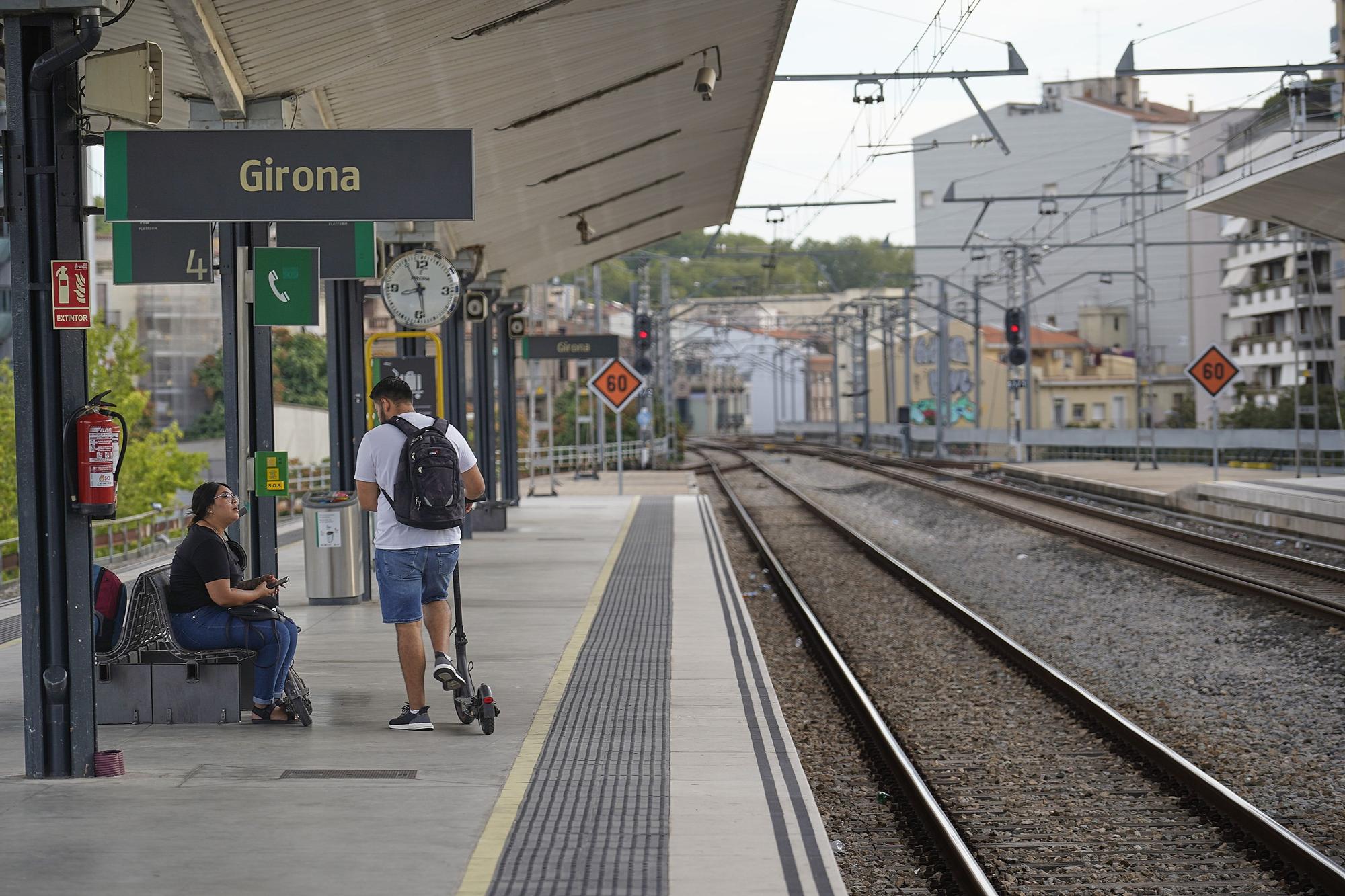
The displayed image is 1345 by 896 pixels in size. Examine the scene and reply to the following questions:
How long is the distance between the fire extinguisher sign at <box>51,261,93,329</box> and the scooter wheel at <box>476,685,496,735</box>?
2.61 metres

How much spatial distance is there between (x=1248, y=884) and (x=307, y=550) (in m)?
9.03

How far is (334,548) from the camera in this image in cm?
1366

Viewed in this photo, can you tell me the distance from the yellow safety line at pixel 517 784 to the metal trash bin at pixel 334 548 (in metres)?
2.53

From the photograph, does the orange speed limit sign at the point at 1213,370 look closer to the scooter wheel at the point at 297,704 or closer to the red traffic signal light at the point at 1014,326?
the red traffic signal light at the point at 1014,326

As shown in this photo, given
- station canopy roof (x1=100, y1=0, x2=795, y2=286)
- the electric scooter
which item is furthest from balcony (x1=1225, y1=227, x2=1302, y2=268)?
the electric scooter

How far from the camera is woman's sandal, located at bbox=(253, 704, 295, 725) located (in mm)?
8055

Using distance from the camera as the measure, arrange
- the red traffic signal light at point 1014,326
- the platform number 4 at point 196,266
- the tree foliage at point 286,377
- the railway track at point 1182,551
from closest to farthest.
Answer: the platform number 4 at point 196,266 < the railway track at point 1182,551 < the red traffic signal light at point 1014,326 < the tree foliage at point 286,377

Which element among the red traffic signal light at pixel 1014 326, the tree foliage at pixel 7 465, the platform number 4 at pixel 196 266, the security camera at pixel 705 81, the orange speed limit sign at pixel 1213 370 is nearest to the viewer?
the platform number 4 at pixel 196 266

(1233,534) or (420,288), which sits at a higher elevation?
(420,288)

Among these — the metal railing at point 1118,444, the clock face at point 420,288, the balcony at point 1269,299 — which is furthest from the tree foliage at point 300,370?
the clock face at point 420,288

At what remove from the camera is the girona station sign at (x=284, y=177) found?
6953 millimetres

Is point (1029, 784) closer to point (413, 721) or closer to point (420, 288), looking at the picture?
point (413, 721)

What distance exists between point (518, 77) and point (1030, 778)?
6.94m

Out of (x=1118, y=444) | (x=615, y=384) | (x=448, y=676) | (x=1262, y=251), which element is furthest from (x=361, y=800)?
(x=1262, y=251)
